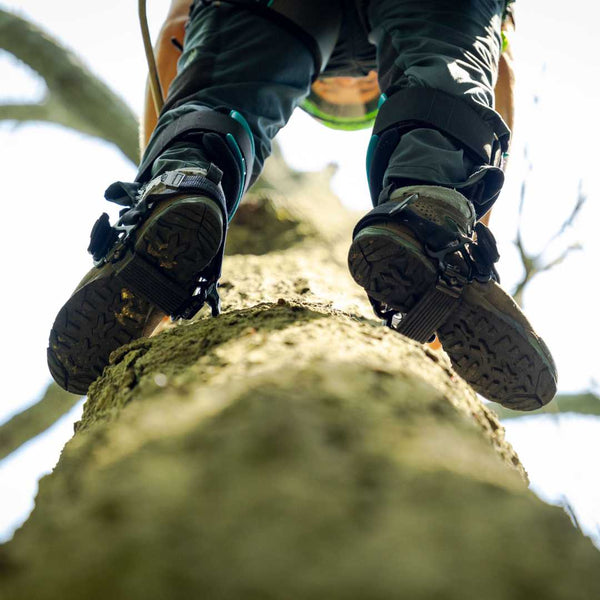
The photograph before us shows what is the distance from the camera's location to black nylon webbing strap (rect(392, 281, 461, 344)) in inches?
46.4

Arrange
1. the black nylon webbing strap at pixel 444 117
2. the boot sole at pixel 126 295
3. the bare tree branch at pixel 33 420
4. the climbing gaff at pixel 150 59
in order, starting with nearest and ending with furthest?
the boot sole at pixel 126 295, the black nylon webbing strap at pixel 444 117, the climbing gaff at pixel 150 59, the bare tree branch at pixel 33 420

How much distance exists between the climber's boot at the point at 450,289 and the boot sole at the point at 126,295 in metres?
0.31

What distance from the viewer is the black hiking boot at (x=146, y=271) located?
1157mm

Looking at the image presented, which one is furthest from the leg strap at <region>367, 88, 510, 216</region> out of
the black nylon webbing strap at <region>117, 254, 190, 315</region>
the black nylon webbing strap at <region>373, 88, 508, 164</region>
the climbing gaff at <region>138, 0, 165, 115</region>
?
the climbing gaff at <region>138, 0, 165, 115</region>

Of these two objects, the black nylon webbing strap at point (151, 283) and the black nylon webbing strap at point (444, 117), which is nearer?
the black nylon webbing strap at point (151, 283)

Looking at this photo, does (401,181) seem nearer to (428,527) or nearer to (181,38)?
(428,527)

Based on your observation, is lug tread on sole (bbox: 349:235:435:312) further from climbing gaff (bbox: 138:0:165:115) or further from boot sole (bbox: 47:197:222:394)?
climbing gaff (bbox: 138:0:165:115)

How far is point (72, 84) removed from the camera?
407cm

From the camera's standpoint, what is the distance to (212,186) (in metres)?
1.22

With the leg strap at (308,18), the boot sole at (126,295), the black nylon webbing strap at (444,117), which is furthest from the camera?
the leg strap at (308,18)

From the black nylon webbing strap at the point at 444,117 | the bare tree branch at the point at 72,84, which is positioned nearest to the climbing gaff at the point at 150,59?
the black nylon webbing strap at the point at 444,117

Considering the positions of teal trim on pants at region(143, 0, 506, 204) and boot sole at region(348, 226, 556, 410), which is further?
teal trim on pants at region(143, 0, 506, 204)

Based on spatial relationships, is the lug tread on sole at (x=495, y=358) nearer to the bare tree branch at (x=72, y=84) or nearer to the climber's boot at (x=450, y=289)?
the climber's boot at (x=450, y=289)

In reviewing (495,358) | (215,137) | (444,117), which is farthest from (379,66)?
(495,358)
